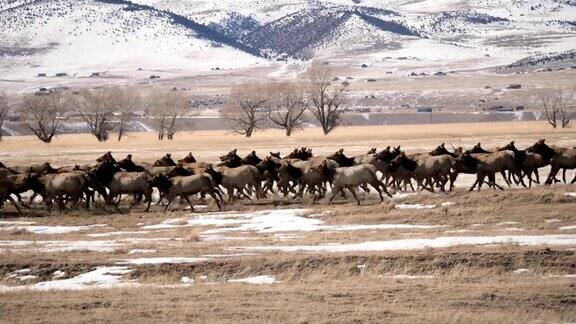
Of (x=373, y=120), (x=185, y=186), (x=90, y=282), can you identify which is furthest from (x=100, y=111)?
(x=90, y=282)

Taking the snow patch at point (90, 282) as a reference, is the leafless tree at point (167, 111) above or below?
below

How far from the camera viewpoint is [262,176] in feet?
108

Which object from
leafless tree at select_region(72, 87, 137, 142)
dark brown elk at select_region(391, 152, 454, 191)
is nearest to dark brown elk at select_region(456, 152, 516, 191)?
dark brown elk at select_region(391, 152, 454, 191)

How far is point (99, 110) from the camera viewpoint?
311 feet

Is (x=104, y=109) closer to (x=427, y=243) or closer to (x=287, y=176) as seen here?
(x=287, y=176)

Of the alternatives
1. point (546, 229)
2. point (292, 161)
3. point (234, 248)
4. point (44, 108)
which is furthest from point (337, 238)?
point (44, 108)

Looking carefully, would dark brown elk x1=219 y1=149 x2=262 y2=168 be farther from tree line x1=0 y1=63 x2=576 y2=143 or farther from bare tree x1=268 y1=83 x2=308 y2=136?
bare tree x1=268 y1=83 x2=308 y2=136

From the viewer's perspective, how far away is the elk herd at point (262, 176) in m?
29.4

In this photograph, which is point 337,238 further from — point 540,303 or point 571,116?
point 571,116

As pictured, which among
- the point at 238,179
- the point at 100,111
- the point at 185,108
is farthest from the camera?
the point at 185,108

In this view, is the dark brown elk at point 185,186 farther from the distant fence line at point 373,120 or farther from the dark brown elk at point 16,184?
the distant fence line at point 373,120

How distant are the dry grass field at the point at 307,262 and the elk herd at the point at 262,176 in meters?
1.24

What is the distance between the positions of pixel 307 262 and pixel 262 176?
1433 cm

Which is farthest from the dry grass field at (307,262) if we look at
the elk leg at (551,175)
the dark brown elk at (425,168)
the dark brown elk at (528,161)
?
the dark brown elk at (528,161)
